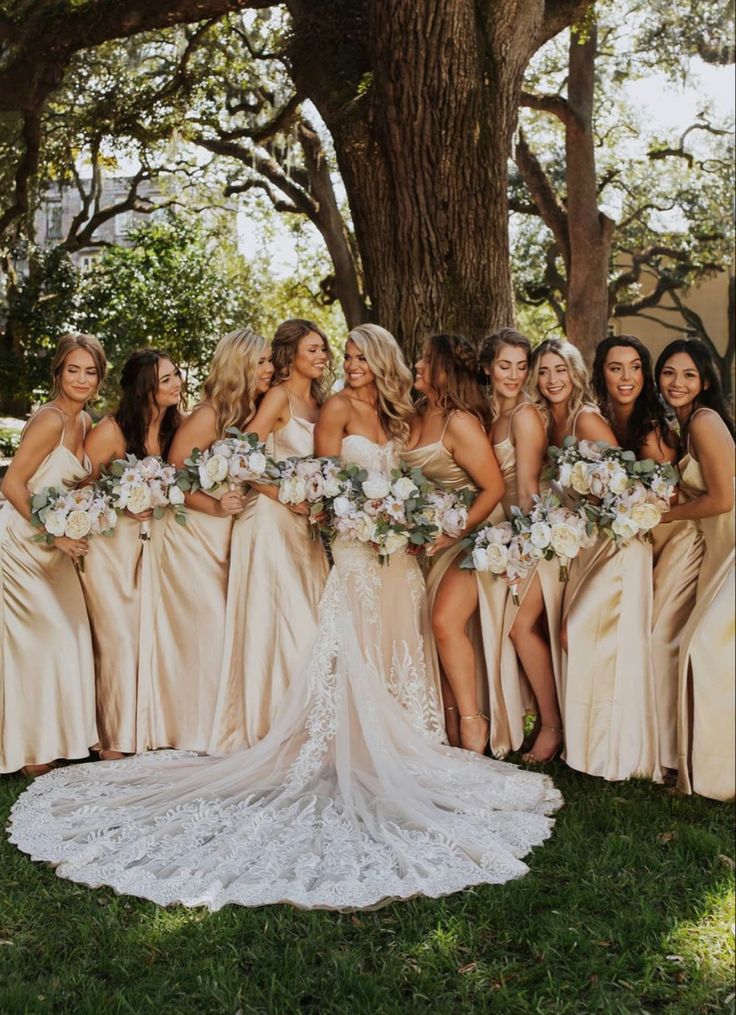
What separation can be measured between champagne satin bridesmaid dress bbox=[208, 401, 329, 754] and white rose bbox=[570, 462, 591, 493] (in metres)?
1.50

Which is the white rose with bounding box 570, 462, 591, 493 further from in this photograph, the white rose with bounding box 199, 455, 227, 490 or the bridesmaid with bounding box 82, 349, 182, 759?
the bridesmaid with bounding box 82, 349, 182, 759

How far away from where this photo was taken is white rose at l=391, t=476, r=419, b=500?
221 inches

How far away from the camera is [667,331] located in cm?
3903


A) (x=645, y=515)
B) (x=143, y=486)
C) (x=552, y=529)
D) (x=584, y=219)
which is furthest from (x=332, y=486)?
(x=584, y=219)

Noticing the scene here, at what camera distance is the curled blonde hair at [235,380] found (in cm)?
612

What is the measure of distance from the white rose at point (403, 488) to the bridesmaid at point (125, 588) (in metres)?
1.55

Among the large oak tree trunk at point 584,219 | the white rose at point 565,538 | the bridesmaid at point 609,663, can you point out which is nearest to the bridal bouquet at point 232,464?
the white rose at point 565,538

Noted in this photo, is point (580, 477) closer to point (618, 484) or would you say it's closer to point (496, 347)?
point (618, 484)

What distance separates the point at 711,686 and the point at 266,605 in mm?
2461

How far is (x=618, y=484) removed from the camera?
5.46m

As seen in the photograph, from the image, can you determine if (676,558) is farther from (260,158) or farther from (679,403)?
(260,158)

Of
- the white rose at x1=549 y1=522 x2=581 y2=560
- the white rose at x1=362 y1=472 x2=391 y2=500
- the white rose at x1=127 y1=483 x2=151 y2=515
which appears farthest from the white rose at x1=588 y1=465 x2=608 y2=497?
the white rose at x1=127 y1=483 x2=151 y2=515

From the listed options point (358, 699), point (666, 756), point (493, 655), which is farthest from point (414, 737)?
point (666, 756)

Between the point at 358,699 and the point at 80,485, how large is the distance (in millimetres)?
2114
